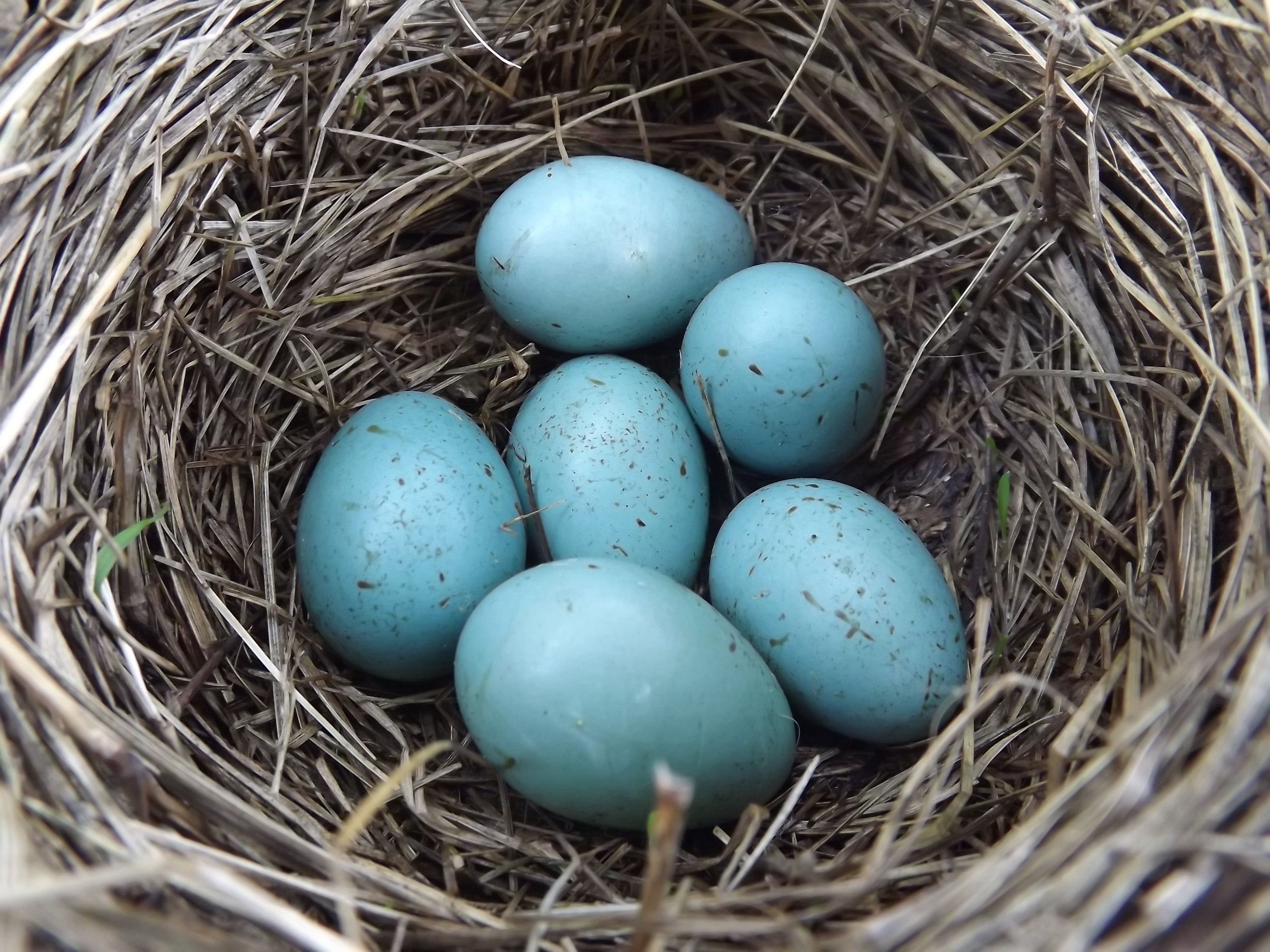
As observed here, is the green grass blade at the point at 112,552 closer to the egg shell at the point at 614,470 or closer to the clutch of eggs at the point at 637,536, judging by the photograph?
the clutch of eggs at the point at 637,536

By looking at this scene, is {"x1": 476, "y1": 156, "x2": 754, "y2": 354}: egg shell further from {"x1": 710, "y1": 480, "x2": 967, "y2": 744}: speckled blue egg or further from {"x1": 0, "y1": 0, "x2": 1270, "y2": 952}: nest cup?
{"x1": 710, "y1": 480, "x2": 967, "y2": 744}: speckled blue egg

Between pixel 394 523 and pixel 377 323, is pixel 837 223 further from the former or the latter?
pixel 394 523

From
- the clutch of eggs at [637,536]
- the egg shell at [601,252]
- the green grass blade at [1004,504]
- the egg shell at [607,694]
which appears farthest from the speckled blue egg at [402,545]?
the green grass blade at [1004,504]

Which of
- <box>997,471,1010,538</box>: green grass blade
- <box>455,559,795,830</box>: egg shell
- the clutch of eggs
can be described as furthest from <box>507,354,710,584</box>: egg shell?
<box>997,471,1010,538</box>: green grass blade

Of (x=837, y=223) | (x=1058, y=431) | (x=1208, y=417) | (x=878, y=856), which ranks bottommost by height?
(x=878, y=856)

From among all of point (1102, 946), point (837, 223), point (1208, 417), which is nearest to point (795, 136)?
point (837, 223)

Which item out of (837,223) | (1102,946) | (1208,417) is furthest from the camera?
(837,223)
